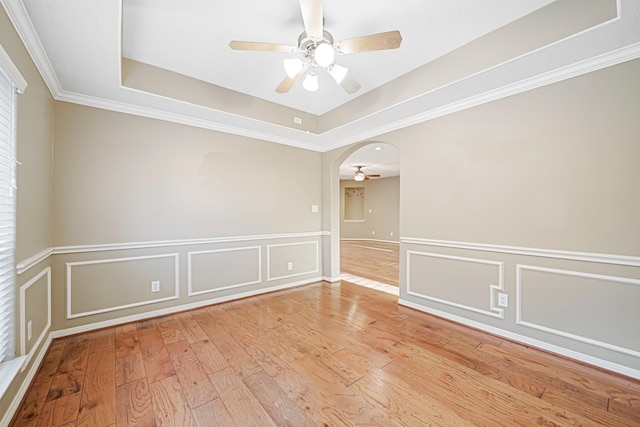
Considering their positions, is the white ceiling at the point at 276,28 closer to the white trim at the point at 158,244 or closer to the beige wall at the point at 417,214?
the beige wall at the point at 417,214

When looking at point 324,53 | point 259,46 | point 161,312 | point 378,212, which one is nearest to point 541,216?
point 324,53

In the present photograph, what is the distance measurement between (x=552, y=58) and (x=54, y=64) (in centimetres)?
388

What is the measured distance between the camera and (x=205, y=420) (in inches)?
57.6

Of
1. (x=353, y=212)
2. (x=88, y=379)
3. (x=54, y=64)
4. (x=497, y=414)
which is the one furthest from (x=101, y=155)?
(x=353, y=212)

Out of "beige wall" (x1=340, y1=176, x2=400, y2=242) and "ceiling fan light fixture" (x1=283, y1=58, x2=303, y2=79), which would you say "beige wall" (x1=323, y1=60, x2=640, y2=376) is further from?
"beige wall" (x1=340, y1=176, x2=400, y2=242)

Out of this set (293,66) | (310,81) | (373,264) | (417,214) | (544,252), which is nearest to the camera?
(293,66)

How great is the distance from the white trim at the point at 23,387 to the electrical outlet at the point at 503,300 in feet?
11.9

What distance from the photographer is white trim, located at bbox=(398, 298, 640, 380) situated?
1861 millimetres

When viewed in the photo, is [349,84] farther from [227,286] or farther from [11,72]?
[227,286]

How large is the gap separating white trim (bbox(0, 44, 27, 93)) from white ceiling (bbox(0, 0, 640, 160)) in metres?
0.27

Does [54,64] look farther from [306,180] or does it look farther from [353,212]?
[353,212]

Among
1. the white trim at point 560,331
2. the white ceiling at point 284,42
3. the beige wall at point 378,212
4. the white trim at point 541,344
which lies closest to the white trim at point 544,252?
the white trim at point 560,331

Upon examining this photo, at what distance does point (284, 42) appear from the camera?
7.29 ft

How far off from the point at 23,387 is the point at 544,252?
13.1ft
